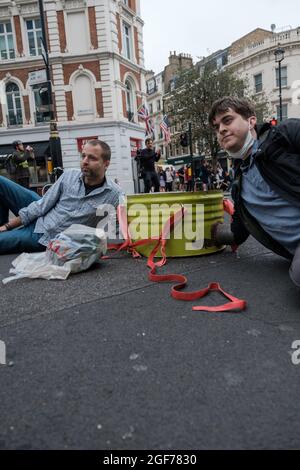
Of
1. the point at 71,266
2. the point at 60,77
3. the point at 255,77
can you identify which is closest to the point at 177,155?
the point at 255,77

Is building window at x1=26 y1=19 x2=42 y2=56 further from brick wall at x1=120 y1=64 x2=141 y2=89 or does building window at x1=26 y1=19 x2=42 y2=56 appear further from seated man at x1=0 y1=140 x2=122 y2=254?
seated man at x1=0 y1=140 x2=122 y2=254

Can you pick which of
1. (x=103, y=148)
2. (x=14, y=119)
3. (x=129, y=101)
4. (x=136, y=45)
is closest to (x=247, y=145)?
(x=103, y=148)

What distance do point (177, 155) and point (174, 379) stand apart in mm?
51654

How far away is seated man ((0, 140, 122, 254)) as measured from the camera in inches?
134

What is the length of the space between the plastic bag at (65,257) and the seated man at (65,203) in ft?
1.05

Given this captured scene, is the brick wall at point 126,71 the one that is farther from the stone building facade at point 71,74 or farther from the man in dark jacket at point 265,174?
the man in dark jacket at point 265,174

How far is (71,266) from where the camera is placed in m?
3.06

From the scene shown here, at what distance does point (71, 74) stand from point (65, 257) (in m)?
20.1

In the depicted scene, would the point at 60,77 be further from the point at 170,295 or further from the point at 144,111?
the point at 170,295

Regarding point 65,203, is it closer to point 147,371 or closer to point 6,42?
point 147,371

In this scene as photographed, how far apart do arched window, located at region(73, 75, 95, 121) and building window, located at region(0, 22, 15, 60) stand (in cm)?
436

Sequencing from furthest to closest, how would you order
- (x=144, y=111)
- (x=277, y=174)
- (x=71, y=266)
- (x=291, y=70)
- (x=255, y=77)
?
(x=255, y=77)
(x=291, y=70)
(x=144, y=111)
(x=71, y=266)
(x=277, y=174)

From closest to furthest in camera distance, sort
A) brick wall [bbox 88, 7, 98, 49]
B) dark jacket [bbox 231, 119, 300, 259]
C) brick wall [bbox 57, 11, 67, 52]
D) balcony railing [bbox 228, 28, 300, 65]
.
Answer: dark jacket [bbox 231, 119, 300, 259]
brick wall [bbox 88, 7, 98, 49]
brick wall [bbox 57, 11, 67, 52]
balcony railing [bbox 228, 28, 300, 65]

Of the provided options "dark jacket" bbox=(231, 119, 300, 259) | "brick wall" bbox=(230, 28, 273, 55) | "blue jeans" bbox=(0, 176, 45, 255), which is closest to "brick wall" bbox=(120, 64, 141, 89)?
"brick wall" bbox=(230, 28, 273, 55)
